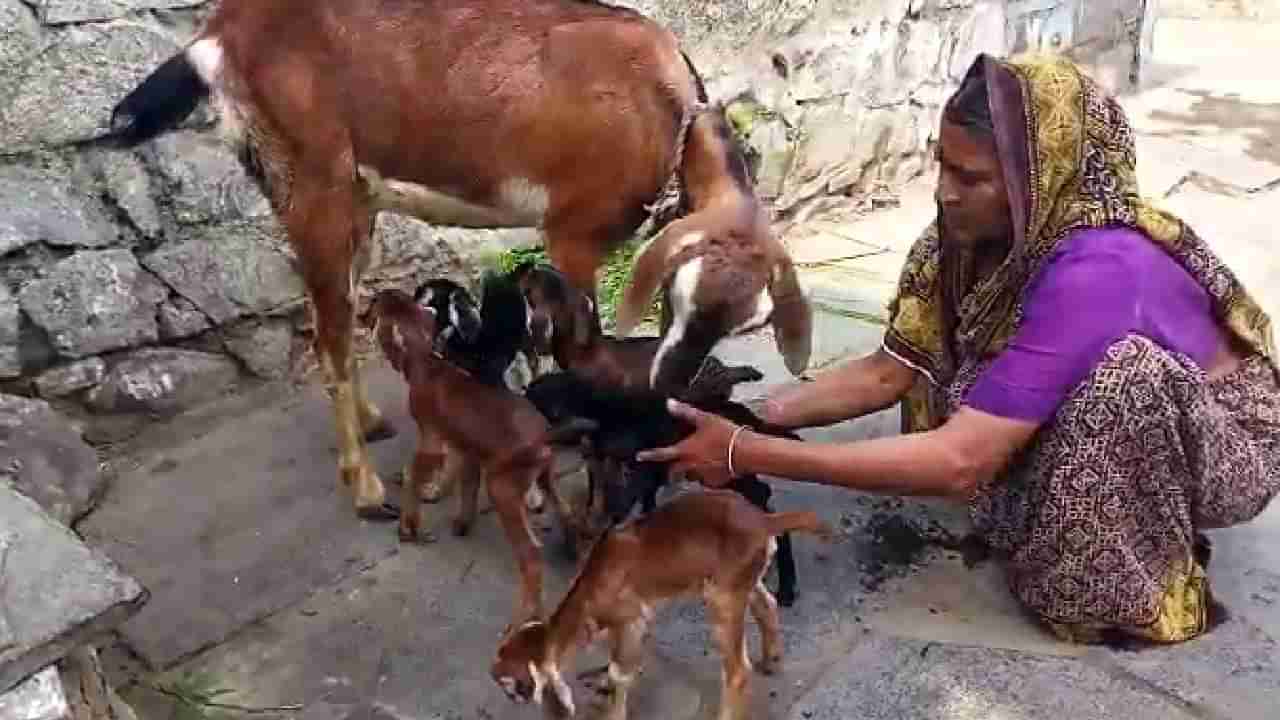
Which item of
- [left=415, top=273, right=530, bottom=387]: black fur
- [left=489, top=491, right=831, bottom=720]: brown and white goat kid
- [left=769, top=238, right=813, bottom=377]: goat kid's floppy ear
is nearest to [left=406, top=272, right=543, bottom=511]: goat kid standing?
[left=415, top=273, right=530, bottom=387]: black fur

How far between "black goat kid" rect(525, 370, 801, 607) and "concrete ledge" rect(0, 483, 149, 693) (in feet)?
3.45

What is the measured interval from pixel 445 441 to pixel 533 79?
2.95 feet

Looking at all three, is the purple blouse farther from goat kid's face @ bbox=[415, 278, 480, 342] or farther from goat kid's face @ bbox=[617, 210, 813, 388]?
goat kid's face @ bbox=[415, 278, 480, 342]

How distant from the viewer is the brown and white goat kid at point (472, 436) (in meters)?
2.90

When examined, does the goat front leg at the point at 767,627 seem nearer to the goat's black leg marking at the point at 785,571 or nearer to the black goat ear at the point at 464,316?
the goat's black leg marking at the point at 785,571

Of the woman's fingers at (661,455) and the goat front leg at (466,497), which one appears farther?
the goat front leg at (466,497)

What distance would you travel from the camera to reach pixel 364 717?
2752 mm

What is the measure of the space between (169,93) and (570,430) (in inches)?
53.6

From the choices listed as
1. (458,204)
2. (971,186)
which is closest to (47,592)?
(458,204)

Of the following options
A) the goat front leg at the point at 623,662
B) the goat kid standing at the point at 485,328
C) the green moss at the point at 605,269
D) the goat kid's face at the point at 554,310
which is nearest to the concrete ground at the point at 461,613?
the goat front leg at the point at 623,662

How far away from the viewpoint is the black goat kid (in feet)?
9.66

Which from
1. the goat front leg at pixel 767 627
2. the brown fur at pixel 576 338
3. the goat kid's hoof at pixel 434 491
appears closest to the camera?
the goat front leg at pixel 767 627

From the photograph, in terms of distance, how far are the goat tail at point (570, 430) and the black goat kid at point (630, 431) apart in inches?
0.9

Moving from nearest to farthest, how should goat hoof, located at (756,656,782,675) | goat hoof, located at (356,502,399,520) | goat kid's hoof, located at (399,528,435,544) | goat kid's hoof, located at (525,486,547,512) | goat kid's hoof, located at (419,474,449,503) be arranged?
goat hoof, located at (756,656,782,675) < goat kid's hoof, located at (525,486,547,512) < goat kid's hoof, located at (399,528,435,544) < goat hoof, located at (356,502,399,520) < goat kid's hoof, located at (419,474,449,503)
